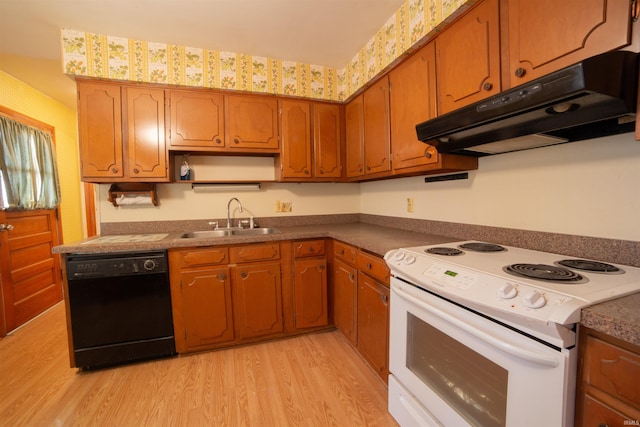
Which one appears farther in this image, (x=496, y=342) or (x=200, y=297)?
(x=200, y=297)

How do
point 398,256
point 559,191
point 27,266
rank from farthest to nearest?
point 27,266 < point 398,256 < point 559,191

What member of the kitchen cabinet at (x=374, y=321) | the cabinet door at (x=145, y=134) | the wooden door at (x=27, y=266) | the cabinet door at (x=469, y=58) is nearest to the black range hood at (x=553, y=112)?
the cabinet door at (x=469, y=58)

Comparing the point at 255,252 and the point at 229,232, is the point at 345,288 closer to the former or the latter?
the point at 255,252

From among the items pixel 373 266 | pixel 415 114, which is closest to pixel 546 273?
pixel 373 266

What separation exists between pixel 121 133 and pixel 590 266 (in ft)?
9.62

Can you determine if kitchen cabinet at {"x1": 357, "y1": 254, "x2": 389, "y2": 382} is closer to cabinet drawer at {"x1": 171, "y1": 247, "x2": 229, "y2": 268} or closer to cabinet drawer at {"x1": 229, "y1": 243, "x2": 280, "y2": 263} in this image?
cabinet drawer at {"x1": 229, "y1": 243, "x2": 280, "y2": 263}

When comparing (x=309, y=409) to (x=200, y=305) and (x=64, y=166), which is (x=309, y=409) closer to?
(x=200, y=305)

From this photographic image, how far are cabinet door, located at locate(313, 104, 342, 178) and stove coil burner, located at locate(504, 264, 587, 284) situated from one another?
70.3 inches

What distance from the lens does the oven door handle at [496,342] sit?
72 centimetres

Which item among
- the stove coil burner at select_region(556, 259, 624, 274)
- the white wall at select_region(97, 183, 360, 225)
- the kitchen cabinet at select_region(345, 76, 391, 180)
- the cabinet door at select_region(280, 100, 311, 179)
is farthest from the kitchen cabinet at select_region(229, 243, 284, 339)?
the stove coil burner at select_region(556, 259, 624, 274)

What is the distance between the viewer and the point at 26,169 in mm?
2598

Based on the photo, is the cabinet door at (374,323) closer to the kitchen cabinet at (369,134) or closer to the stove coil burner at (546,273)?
the stove coil burner at (546,273)

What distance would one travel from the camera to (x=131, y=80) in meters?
2.07

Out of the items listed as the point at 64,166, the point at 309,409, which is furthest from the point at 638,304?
the point at 64,166
